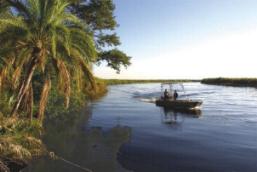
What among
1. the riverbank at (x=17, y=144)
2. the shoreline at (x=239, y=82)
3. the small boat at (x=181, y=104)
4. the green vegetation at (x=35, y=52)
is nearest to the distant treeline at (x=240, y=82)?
the shoreline at (x=239, y=82)

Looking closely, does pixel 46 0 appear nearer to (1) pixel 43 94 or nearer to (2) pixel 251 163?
(1) pixel 43 94

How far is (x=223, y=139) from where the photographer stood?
844 inches

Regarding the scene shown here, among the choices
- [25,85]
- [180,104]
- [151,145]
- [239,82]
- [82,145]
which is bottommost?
[151,145]

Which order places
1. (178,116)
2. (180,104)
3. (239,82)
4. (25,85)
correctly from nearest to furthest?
(25,85) < (178,116) < (180,104) < (239,82)

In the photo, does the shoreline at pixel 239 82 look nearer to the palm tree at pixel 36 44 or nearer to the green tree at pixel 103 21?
the green tree at pixel 103 21

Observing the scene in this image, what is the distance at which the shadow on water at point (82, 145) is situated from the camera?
47.1 feet

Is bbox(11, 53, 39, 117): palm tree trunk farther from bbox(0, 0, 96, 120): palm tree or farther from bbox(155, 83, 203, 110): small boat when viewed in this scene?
bbox(155, 83, 203, 110): small boat

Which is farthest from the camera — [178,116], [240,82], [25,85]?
[240,82]

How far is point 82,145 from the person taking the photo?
61.0 ft

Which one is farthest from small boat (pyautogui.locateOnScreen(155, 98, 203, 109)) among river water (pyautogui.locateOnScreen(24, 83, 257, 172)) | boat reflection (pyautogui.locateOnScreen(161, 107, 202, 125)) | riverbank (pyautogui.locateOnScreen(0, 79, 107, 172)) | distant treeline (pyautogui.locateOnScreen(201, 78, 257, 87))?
distant treeline (pyautogui.locateOnScreen(201, 78, 257, 87))

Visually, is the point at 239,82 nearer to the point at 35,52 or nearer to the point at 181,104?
the point at 181,104

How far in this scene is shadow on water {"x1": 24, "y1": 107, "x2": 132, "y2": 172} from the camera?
14359 millimetres

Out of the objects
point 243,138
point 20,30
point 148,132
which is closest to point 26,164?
point 20,30

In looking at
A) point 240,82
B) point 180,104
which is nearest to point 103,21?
point 180,104
